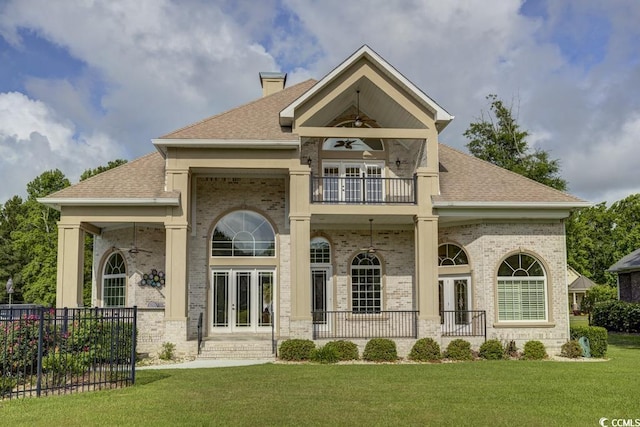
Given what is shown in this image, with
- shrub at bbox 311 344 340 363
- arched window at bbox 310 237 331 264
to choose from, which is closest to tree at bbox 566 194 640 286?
arched window at bbox 310 237 331 264

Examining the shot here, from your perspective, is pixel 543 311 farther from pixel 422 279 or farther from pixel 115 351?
pixel 115 351

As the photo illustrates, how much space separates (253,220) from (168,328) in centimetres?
469

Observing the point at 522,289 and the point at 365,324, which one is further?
the point at 365,324

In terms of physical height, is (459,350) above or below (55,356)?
below

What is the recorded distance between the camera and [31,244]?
45531 mm

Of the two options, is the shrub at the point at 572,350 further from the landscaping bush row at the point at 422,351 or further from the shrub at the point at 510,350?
the shrub at the point at 510,350

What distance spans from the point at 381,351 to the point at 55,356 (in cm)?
892

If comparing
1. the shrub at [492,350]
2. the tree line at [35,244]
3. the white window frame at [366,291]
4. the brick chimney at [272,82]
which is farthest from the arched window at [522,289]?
the tree line at [35,244]

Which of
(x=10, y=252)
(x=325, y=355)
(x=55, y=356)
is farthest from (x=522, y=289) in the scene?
(x=10, y=252)

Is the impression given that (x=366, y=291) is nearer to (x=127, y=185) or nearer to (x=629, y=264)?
(x=127, y=185)

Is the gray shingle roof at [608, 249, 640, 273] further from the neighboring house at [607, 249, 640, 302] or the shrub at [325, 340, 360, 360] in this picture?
the shrub at [325, 340, 360, 360]

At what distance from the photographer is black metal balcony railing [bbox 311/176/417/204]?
66.1ft

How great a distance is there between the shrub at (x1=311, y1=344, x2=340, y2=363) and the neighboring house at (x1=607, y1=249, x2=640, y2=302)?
71.0 feet

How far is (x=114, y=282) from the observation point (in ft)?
68.0
